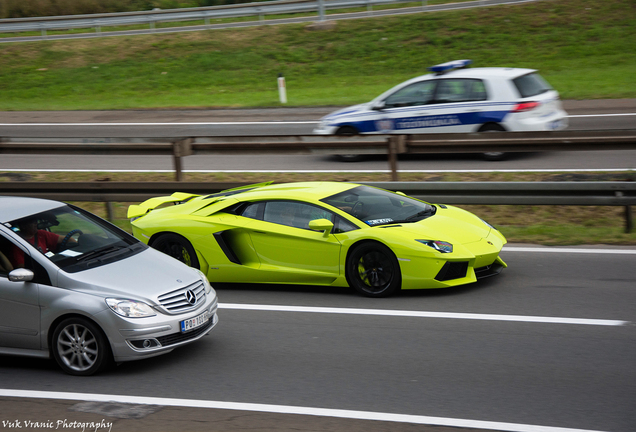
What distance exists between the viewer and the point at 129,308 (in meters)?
5.81

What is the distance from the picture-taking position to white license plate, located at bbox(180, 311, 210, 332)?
6.04 meters

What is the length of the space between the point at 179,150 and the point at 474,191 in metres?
4.87

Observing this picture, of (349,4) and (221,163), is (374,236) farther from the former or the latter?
(349,4)

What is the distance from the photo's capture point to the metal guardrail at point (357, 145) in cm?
1104

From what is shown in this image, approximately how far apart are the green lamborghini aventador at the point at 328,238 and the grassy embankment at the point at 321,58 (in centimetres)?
1154

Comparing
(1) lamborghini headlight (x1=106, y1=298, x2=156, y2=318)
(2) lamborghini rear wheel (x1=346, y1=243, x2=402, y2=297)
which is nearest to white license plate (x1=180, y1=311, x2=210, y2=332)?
(1) lamborghini headlight (x1=106, y1=298, x2=156, y2=318)

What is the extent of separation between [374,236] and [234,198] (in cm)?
185

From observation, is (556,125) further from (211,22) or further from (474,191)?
(211,22)

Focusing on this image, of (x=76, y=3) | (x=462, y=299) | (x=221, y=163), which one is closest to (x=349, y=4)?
(x=221, y=163)

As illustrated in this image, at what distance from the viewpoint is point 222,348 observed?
659 centimetres

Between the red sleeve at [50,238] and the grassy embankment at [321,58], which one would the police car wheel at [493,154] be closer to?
the grassy embankment at [321,58]

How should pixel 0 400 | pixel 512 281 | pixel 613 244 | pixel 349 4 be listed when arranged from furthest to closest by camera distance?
pixel 349 4 → pixel 613 244 → pixel 512 281 → pixel 0 400

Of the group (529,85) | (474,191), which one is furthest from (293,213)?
(529,85)

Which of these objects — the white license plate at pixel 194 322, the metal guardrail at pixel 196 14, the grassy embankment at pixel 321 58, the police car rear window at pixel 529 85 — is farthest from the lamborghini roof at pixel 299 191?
the metal guardrail at pixel 196 14
